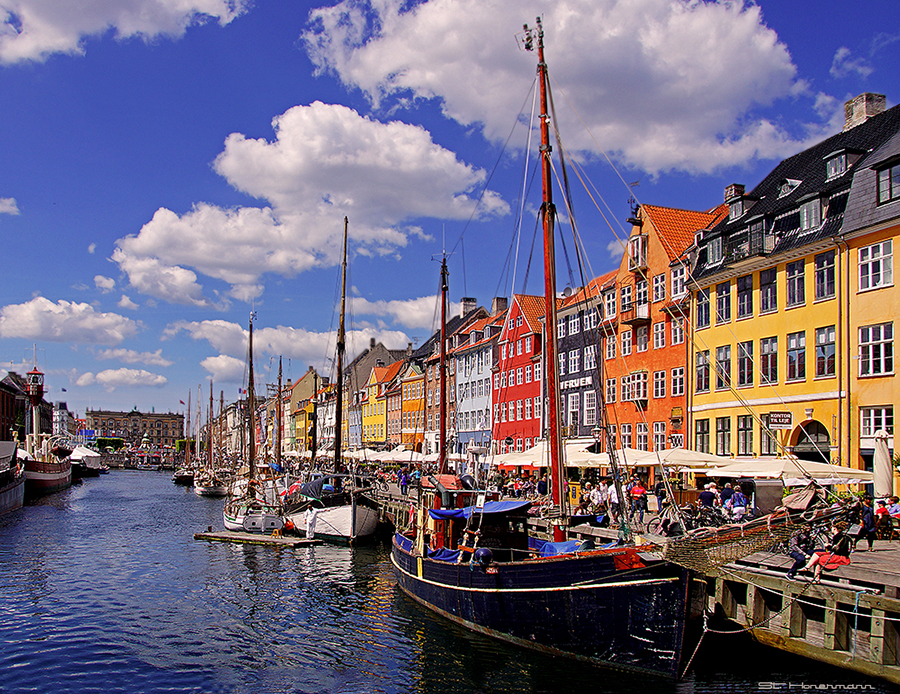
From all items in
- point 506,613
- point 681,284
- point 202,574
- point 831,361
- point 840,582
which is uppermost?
point 681,284

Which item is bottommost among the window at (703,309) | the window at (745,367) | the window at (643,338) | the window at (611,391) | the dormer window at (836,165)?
the window at (611,391)

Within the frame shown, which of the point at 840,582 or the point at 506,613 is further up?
the point at 840,582

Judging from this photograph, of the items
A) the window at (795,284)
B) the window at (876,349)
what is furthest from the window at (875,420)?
the window at (795,284)

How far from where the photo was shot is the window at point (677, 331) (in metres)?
47.2

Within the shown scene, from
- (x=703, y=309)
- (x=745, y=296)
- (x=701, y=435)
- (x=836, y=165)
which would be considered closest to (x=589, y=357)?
(x=703, y=309)

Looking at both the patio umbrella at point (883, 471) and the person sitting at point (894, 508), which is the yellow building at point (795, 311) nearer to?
the person sitting at point (894, 508)

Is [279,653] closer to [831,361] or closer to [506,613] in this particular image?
[506,613]

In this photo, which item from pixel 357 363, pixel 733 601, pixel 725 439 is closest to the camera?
pixel 733 601

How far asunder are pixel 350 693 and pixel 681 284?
36.7 metres

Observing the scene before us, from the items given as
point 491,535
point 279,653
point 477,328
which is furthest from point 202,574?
point 477,328

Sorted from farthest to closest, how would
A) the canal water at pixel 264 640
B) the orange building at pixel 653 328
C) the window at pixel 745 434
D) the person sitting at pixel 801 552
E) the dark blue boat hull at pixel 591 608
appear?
the orange building at pixel 653 328 < the window at pixel 745 434 < the person sitting at pixel 801 552 < the canal water at pixel 264 640 < the dark blue boat hull at pixel 591 608

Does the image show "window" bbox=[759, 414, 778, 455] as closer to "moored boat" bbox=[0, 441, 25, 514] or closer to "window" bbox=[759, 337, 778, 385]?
"window" bbox=[759, 337, 778, 385]

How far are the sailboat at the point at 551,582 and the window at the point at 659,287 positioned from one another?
93.4ft

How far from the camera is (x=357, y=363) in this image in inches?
5433
